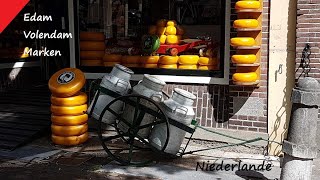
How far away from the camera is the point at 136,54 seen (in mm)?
7281

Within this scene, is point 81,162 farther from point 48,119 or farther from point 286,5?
point 286,5

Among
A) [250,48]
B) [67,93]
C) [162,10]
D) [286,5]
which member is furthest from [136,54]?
[286,5]

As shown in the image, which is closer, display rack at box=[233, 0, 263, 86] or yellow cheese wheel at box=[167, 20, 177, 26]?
display rack at box=[233, 0, 263, 86]

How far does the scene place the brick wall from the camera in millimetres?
5574

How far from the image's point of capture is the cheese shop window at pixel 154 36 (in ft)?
21.9

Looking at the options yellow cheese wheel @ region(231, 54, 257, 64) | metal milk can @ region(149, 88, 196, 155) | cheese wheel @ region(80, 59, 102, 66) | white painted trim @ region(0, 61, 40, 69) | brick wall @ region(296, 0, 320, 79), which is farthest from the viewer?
white painted trim @ region(0, 61, 40, 69)

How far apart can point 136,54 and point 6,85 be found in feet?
10.7

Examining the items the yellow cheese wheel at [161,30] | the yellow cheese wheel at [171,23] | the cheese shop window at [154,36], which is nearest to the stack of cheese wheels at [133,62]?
the cheese shop window at [154,36]

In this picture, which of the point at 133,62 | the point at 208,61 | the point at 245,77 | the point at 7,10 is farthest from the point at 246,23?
the point at 7,10

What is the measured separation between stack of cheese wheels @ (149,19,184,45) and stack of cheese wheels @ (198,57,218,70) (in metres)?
0.66

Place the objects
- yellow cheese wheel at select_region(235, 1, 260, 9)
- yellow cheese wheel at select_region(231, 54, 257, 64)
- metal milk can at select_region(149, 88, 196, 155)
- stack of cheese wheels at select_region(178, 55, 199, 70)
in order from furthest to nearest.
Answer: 1. stack of cheese wheels at select_region(178, 55, 199, 70)
2. yellow cheese wheel at select_region(231, 54, 257, 64)
3. yellow cheese wheel at select_region(235, 1, 260, 9)
4. metal milk can at select_region(149, 88, 196, 155)

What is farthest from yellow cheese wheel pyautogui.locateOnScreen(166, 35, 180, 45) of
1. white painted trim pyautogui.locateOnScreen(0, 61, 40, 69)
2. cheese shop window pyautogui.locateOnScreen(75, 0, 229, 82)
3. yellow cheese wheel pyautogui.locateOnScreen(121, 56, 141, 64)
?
white painted trim pyautogui.locateOnScreen(0, 61, 40, 69)

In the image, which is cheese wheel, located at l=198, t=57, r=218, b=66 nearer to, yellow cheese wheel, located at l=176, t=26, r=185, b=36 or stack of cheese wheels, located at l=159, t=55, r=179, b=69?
stack of cheese wheels, located at l=159, t=55, r=179, b=69

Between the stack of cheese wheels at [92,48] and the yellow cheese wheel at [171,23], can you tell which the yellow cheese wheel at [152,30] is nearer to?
the yellow cheese wheel at [171,23]
